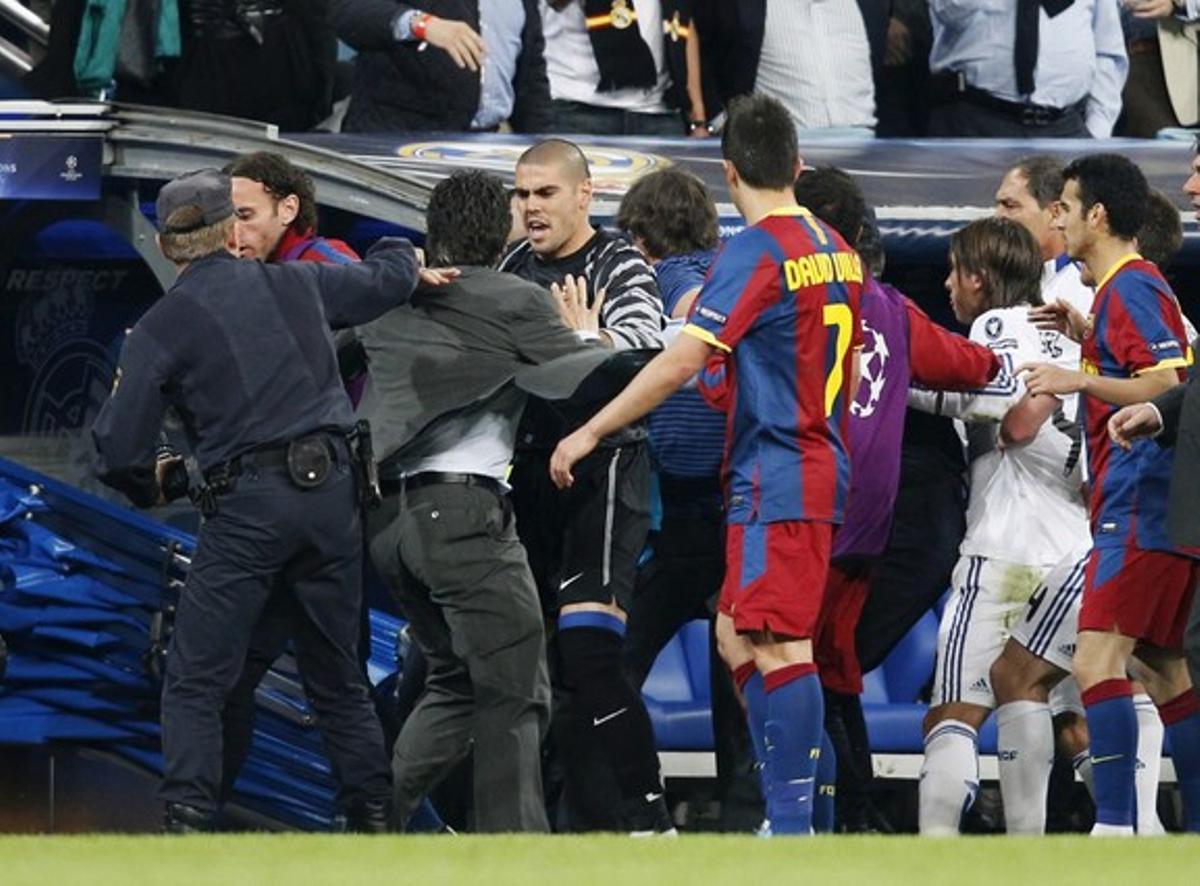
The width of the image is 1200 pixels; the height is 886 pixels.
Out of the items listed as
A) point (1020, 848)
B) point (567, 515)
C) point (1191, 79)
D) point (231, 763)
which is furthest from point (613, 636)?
point (1191, 79)

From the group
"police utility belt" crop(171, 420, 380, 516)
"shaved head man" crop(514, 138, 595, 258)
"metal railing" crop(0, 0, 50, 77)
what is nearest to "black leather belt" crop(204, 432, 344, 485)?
"police utility belt" crop(171, 420, 380, 516)

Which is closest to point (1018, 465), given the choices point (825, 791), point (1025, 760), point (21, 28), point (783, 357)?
point (1025, 760)

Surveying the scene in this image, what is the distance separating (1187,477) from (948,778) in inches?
59.1

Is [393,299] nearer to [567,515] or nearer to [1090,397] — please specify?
[567,515]

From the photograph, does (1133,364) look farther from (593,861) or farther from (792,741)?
(593,861)

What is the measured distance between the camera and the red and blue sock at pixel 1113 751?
8.39m

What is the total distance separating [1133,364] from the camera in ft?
27.3

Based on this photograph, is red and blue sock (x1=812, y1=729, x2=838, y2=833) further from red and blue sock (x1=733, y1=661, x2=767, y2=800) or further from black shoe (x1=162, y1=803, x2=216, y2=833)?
black shoe (x1=162, y1=803, x2=216, y2=833)

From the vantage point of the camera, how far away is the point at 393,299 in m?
8.28

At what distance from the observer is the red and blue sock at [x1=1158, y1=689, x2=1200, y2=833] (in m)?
8.49

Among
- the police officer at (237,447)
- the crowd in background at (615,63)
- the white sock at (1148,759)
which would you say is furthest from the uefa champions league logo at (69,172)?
the white sock at (1148,759)

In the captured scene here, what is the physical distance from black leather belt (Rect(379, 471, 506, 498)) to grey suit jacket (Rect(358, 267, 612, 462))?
8 centimetres

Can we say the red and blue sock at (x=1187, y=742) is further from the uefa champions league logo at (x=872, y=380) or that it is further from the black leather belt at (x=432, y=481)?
the black leather belt at (x=432, y=481)

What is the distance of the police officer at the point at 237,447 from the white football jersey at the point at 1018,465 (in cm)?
169
